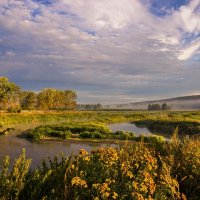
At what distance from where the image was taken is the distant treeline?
99.9 metres

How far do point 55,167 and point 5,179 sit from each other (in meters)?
1.86

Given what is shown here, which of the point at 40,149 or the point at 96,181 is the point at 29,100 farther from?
the point at 96,181

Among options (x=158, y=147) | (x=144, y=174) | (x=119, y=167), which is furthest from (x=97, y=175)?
(x=158, y=147)

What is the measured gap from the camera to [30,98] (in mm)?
130875

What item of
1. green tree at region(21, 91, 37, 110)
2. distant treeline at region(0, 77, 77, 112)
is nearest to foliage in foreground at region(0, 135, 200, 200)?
distant treeline at region(0, 77, 77, 112)

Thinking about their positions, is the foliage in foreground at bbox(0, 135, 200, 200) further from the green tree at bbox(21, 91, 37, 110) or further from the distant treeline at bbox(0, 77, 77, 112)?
the green tree at bbox(21, 91, 37, 110)

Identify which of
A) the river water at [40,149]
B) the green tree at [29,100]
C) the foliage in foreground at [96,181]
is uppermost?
the green tree at [29,100]

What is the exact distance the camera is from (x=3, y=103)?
334ft

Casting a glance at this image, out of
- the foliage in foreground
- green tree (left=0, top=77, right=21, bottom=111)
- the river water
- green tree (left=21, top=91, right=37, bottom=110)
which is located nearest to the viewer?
the foliage in foreground

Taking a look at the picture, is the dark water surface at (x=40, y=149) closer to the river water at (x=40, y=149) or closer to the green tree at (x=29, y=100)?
the river water at (x=40, y=149)

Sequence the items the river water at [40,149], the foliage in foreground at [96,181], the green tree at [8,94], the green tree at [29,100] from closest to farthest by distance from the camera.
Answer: the foliage in foreground at [96,181]
the river water at [40,149]
the green tree at [8,94]
the green tree at [29,100]

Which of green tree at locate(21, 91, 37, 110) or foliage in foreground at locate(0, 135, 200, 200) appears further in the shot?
green tree at locate(21, 91, 37, 110)

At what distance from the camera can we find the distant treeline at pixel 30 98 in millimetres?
99938

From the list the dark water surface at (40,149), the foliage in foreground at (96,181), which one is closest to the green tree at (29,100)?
the dark water surface at (40,149)
